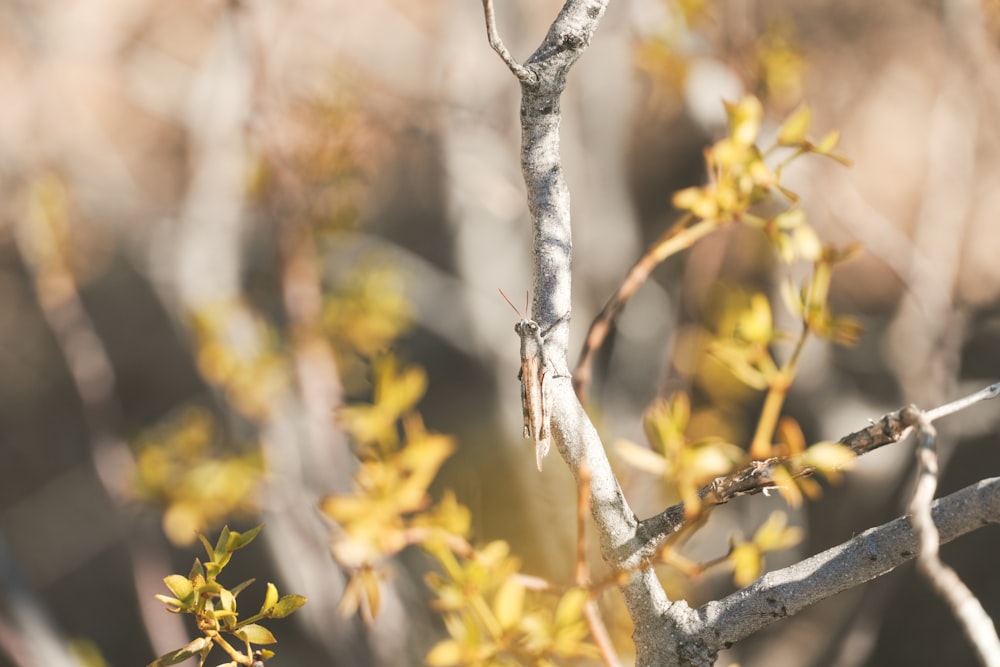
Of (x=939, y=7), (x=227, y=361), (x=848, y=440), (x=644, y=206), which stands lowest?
(x=848, y=440)

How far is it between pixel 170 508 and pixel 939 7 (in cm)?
131

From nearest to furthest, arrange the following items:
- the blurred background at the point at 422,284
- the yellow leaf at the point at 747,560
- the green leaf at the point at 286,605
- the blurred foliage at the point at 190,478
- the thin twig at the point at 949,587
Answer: the thin twig at the point at 949,587
the green leaf at the point at 286,605
the yellow leaf at the point at 747,560
the blurred foliage at the point at 190,478
the blurred background at the point at 422,284

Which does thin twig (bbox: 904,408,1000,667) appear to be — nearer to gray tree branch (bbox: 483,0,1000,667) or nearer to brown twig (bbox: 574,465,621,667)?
gray tree branch (bbox: 483,0,1000,667)

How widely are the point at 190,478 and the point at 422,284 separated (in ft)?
2.24

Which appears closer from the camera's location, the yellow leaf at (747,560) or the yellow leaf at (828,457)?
the yellow leaf at (828,457)

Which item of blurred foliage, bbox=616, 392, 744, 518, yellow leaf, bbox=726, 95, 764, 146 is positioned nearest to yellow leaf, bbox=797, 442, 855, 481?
blurred foliage, bbox=616, 392, 744, 518

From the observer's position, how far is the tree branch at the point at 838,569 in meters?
0.33

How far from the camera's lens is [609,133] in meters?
1.36

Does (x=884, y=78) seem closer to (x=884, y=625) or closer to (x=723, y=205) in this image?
(x=884, y=625)

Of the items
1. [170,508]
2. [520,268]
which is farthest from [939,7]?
[170,508]

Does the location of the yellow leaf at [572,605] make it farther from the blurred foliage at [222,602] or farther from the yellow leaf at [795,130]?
the yellow leaf at [795,130]

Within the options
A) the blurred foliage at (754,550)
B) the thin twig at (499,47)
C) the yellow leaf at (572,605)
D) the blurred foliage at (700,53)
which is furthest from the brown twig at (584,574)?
the blurred foliage at (700,53)

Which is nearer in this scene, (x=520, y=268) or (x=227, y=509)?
(x=227, y=509)

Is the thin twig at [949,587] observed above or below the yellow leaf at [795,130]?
below
